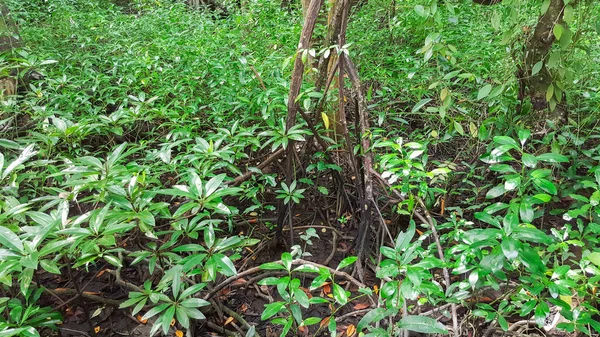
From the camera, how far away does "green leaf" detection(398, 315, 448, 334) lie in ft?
3.62

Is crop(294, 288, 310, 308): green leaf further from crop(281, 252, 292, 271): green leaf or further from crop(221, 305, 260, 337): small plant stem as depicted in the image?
crop(221, 305, 260, 337): small plant stem

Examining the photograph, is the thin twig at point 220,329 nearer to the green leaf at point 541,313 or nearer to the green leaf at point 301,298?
the green leaf at point 301,298

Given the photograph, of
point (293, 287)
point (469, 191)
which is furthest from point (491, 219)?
point (469, 191)

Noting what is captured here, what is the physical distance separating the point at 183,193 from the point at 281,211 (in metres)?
0.69

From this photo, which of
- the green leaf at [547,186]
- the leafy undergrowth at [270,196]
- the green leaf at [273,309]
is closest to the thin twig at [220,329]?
the leafy undergrowth at [270,196]

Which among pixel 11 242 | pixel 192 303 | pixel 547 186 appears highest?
pixel 547 186

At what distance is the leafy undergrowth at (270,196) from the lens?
3.99 feet

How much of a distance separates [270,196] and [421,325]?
1.27 meters

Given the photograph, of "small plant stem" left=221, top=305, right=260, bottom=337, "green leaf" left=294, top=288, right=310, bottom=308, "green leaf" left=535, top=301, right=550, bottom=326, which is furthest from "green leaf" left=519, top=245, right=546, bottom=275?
"small plant stem" left=221, top=305, right=260, bottom=337

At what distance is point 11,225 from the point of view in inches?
49.2

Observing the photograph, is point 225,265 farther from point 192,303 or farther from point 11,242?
point 11,242

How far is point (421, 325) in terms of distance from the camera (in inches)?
44.1

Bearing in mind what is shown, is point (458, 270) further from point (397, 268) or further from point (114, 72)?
point (114, 72)

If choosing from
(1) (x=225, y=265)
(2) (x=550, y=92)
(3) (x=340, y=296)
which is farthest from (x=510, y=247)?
(2) (x=550, y=92)
